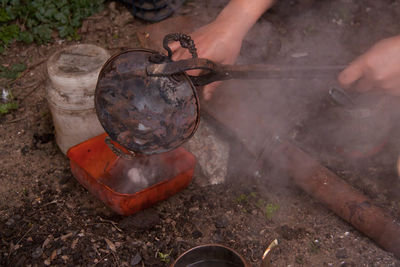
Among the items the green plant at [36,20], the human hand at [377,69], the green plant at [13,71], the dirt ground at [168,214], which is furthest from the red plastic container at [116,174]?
the green plant at [36,20]

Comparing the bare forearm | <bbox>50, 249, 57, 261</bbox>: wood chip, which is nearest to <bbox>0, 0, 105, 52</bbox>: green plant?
the bare forearm

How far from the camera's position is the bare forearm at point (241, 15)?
9.25 ft

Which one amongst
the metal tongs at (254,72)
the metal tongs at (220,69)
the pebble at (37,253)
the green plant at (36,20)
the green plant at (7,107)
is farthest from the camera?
the green plant at (36,20)

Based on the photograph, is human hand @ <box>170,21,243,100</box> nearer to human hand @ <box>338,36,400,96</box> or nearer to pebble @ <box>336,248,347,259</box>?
human hand @ <box>338,36,400,96</box>

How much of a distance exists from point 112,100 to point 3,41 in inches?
120

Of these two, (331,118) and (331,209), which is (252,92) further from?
(331,209)

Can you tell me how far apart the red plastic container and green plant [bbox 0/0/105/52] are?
189 centimetres

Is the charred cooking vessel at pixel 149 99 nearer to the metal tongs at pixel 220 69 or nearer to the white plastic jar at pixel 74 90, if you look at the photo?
the metal tongs at pixel 220 69

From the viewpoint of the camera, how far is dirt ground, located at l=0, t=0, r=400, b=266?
8.48 feet

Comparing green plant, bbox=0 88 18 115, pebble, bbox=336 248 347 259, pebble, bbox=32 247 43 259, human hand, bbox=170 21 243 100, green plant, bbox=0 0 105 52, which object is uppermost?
human hand, bbox=170 21 243 100

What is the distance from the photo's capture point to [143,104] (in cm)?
174

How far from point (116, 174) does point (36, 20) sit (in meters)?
2.46

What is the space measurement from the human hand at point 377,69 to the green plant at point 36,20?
303 cm

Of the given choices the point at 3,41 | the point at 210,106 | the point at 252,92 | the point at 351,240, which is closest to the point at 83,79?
the point at 210,106
